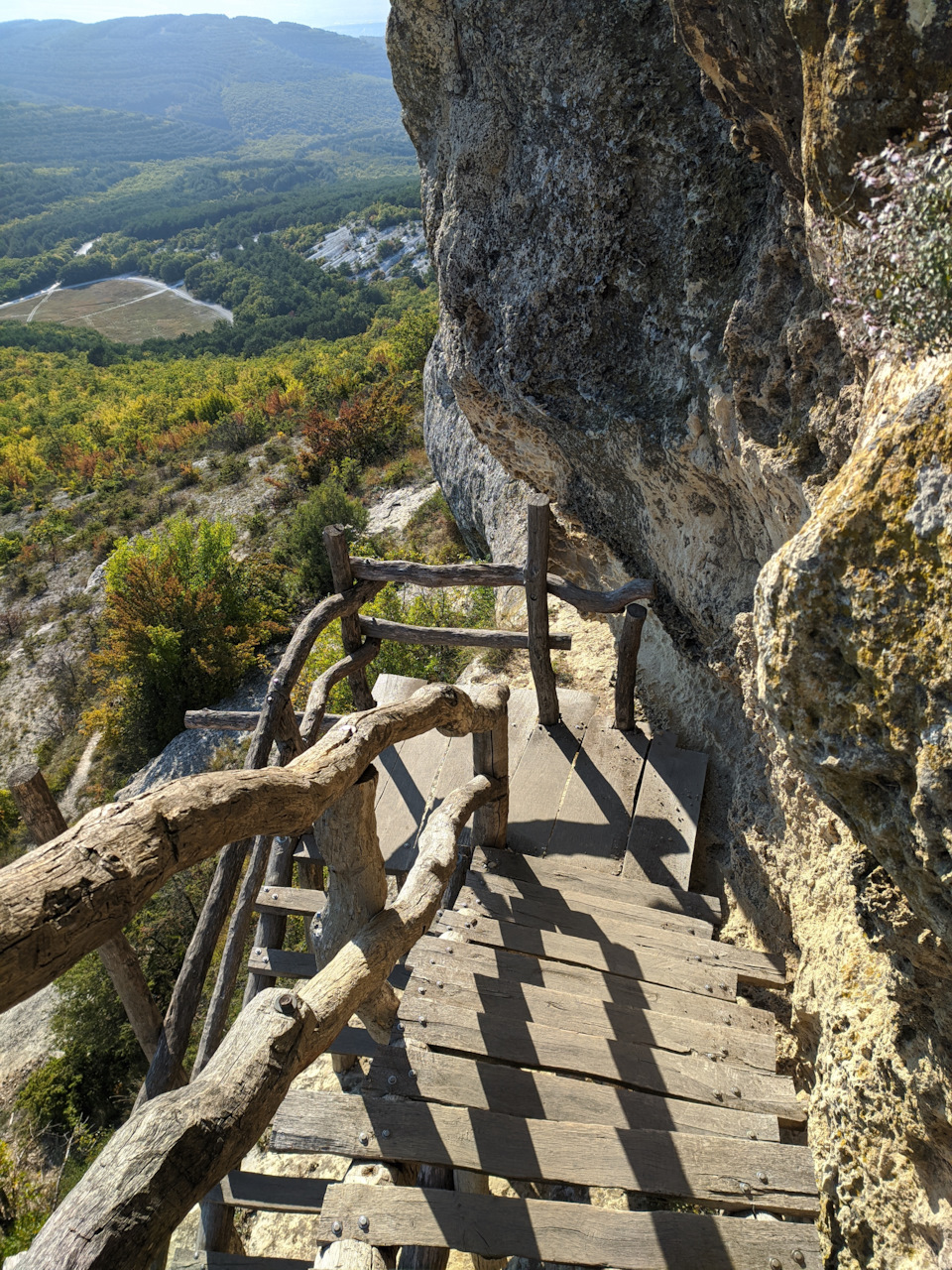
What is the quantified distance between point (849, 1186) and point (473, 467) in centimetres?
1078

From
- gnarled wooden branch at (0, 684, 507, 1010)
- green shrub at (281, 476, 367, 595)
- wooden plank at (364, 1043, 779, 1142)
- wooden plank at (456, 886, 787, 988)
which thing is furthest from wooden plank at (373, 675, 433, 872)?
green shrub at (281, 476, 367, 595)

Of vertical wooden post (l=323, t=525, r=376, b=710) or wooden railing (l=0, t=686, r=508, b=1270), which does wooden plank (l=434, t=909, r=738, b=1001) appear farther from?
vertical wooden post (l=323, t=525, r=376, b=710)

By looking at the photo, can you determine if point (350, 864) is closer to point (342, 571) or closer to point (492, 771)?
point (492, 771)

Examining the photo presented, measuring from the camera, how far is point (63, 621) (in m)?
17.3

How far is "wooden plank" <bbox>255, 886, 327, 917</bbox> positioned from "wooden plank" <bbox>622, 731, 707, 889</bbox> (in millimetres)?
1813

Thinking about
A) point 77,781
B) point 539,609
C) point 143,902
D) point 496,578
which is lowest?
point 77,781

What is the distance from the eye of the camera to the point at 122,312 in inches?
2822

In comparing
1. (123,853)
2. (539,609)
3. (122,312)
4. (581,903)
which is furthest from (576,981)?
(122,312)

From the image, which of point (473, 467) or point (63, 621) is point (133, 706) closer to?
point (63, 621)

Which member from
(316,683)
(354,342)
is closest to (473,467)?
(316,683)

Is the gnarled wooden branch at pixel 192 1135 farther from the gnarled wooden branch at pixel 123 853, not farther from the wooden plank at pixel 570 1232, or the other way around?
the wooden plank at pixel 570 1232

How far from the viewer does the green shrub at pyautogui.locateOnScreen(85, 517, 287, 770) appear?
1316 centimetres

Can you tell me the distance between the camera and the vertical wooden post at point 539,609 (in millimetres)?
4910

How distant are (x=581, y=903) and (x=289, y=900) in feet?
5.30
